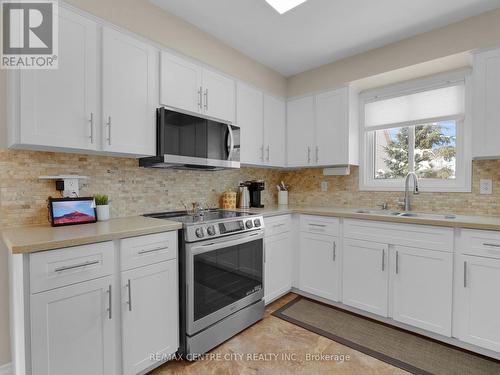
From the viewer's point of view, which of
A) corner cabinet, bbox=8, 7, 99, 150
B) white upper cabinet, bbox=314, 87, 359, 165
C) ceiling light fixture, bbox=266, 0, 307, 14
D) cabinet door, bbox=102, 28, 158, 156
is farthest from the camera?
white upper cabinet, bbox=314, 87, 359, 165

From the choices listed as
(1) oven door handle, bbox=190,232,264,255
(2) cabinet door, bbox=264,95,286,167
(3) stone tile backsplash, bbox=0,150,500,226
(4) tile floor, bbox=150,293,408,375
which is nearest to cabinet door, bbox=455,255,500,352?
(4) tile floor, bbox=150,293,408,375

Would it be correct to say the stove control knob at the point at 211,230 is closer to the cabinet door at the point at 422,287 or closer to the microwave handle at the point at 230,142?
the microwave handle at the point at 230,142

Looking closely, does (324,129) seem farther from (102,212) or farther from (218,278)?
(102,212)

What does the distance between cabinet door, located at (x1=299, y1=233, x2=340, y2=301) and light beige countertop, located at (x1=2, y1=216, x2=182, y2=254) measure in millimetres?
1474

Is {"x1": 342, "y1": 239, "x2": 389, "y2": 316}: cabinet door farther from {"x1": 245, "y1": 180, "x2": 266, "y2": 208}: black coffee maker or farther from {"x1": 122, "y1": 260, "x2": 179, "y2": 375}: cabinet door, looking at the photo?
{"x1": 122, "y1": 260, "x2": 179, "y2": 375}: cabinet door

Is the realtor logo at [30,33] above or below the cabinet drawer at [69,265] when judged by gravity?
above

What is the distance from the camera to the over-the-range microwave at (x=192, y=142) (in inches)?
78.3

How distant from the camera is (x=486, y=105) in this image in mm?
2059

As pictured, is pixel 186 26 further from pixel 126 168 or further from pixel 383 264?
pixel 383 264

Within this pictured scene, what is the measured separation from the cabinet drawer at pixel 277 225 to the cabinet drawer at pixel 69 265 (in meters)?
1.42

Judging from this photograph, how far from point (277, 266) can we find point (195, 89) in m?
1.83

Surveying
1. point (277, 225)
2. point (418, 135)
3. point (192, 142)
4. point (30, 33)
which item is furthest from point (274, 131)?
point (30, 33)

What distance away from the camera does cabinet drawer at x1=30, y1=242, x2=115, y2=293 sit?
1.22 m

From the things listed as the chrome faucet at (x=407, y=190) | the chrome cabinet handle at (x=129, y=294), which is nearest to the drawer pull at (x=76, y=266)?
the chrome cabinet handle at (x=129, y=294)
